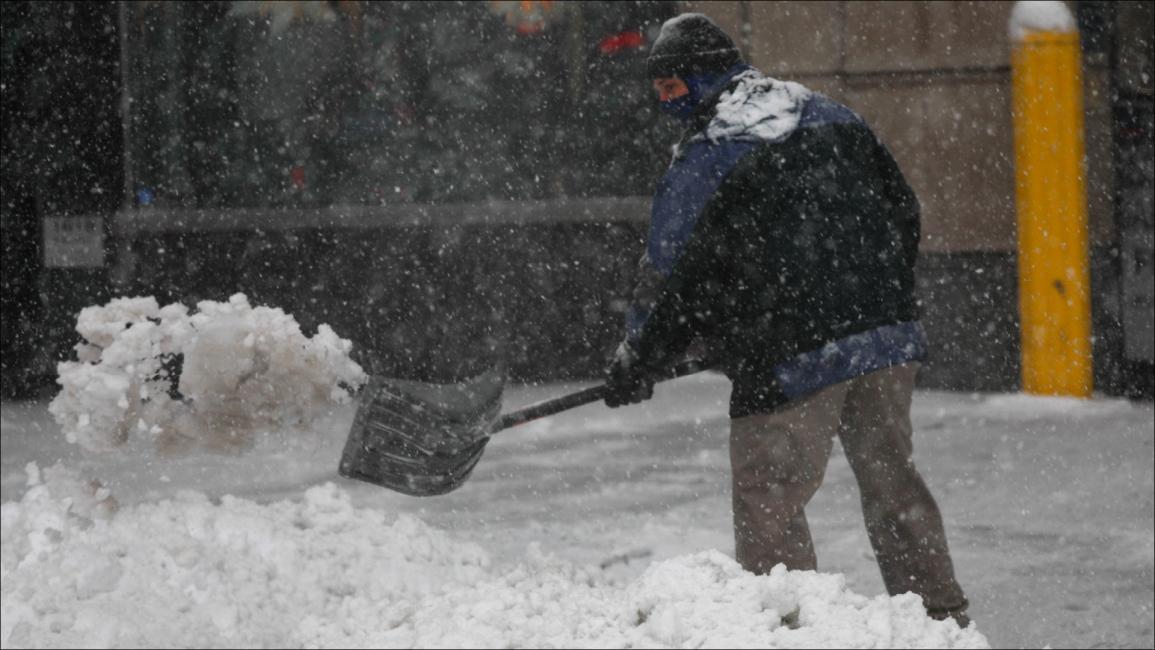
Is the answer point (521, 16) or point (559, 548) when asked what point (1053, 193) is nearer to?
point (521, 16)

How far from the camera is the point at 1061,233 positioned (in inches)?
311

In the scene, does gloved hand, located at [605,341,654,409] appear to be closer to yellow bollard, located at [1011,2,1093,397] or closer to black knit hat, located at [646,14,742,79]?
black knit hat, located at [646,14,742,79]

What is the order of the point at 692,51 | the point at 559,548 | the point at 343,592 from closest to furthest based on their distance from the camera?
the point at 692,51
the point at 343,592
the point at 559,548

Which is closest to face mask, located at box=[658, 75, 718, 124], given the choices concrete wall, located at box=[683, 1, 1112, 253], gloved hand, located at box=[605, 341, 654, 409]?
gloved hand, located at box=[605, 341, 654, 409]

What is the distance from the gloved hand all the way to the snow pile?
103 centimetres

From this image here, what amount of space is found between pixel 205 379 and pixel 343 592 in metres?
0.78

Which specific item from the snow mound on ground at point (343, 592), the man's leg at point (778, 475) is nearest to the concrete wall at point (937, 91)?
the snow mound on ground at point (343, 592)

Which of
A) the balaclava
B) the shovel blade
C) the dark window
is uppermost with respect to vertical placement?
the balaclava

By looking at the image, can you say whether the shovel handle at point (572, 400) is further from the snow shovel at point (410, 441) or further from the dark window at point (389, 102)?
the dark window at point (389, 102)

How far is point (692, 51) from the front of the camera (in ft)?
12.5

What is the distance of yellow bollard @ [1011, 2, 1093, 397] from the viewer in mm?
7855

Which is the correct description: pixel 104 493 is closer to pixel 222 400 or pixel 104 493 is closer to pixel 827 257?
pixel 222 400

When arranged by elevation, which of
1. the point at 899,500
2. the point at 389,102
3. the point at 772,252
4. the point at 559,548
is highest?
the point at 772,252

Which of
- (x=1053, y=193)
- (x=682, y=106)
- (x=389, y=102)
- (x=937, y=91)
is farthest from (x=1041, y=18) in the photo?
(x=682, y=106)
